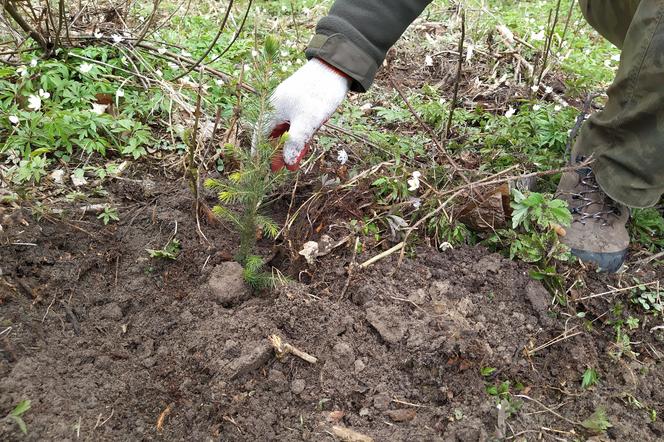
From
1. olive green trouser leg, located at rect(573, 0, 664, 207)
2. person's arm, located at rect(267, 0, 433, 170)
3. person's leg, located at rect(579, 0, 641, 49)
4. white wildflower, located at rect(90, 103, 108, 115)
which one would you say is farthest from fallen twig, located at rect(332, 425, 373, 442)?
person's leg, located at rect(579, 0, 641, 49)

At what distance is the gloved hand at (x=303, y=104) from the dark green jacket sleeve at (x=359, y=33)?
2.5 inches

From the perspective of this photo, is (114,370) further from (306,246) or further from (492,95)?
(492,95)

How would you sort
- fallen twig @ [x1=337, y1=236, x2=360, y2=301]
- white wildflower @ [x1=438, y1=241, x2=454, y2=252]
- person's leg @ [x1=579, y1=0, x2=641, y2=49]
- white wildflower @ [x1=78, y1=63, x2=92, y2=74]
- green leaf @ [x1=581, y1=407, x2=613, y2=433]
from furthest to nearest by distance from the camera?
white wildflower @ [x1=78, y1=63, x2=92, y2=74] → person's leg @ [x1=579, y1=0, x2=641, y2=49] → white wildflower @ [x1=438, y1=241, x2=454, y2=252] → fallen twig @ [x1=337, y1=236, x2=360, y2=301] → green leaf @ [x1=581, y1=407, x2=613, y2=433]

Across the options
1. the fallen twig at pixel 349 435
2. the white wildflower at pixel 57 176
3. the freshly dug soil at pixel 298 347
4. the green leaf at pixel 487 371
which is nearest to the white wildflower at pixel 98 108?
the white wildflower at pixel 57 176

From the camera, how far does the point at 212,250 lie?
7.11ft

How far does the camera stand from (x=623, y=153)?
2227mm

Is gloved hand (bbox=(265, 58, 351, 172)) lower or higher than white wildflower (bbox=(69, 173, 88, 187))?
higher

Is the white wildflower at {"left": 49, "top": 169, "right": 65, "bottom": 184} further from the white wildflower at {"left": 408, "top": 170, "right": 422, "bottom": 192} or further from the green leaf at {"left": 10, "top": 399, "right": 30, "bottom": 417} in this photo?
the white wildflower at {"left": 408, "top": 170, "right": 422, "bottom": 192}

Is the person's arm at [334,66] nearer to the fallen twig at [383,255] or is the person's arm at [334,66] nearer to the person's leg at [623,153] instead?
the fallen twig at [383,255]

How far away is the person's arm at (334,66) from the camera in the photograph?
2121mm

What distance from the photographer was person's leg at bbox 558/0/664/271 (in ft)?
6.86

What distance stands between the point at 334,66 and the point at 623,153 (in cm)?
130

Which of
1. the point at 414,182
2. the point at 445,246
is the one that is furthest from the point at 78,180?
the point at 445,246

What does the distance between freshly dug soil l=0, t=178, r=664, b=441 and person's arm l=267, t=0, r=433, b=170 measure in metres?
0.55
